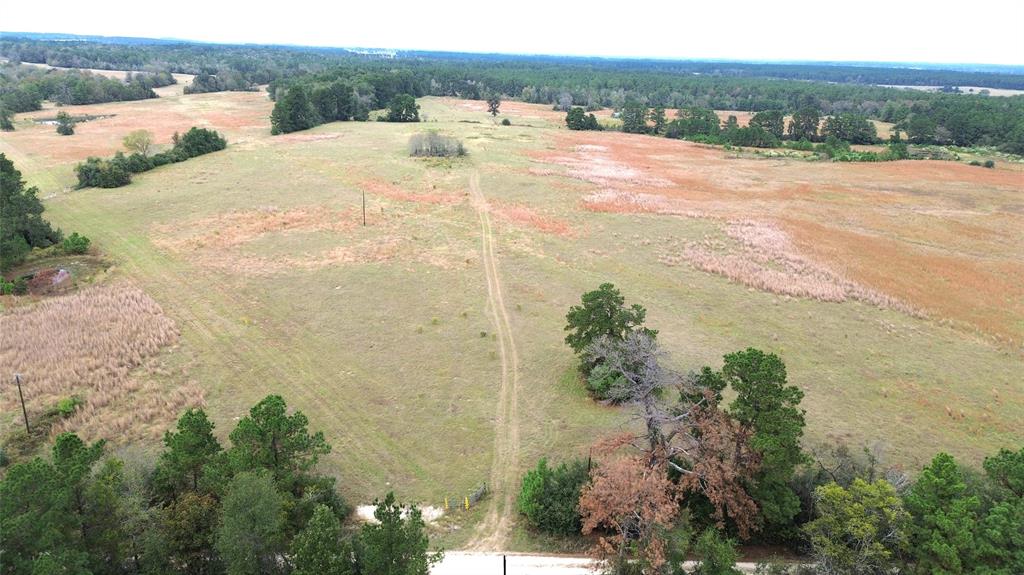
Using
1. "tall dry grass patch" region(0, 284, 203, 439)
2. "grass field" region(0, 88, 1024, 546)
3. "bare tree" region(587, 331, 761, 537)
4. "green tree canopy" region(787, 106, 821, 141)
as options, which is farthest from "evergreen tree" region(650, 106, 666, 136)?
"bare tree" region(587, 331, 761, 537)

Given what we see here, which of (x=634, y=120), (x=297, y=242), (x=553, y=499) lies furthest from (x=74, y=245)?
(x=634, y=120)

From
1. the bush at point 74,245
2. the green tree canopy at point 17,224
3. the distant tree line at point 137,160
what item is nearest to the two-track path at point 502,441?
the bush at point 74,245

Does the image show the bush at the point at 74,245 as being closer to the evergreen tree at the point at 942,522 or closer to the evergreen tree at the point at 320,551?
the evergreen tree at the point at 320,551

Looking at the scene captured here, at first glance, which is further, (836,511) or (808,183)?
(808,183)

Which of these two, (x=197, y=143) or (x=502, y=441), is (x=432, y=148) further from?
(x=502, y=441)

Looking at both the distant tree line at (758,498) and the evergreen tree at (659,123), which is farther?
the evergreen tree at (659,123)

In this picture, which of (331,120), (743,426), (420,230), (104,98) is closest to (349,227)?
(420,230)

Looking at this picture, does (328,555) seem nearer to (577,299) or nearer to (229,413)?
(229,413)
